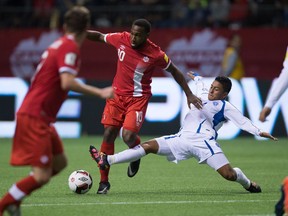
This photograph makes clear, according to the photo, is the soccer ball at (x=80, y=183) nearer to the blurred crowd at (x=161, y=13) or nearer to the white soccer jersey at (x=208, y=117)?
the white soccer jersey at (x=208, y=117)

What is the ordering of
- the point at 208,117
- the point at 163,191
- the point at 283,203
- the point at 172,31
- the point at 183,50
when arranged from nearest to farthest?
the point at 283,203 → the point at 163,191 → the point at 208,117 → the point at 172,31 → the point at 183,50

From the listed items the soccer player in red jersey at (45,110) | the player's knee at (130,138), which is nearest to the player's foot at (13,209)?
the soccer player in red jersey at (45,110)

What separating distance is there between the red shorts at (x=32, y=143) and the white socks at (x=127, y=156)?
2609 millimetres

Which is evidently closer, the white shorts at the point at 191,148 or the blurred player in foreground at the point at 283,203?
the blurred player in foreground at the point at 283,203

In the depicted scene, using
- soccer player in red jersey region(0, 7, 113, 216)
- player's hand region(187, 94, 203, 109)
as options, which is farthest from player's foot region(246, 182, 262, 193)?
soccer player in red jersey region(0, 7, 113, 216)

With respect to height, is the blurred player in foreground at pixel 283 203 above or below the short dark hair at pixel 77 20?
below

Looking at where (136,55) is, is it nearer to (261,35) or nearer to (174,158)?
(174,158)

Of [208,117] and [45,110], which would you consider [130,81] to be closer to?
[208,117]

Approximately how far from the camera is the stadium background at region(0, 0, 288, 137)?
2455 centimetres

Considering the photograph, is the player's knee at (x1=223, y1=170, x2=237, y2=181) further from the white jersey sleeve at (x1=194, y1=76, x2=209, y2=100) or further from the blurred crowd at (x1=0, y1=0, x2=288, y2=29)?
the blurred crowd at (x1=0, y1=0, x2=288, y2=29)

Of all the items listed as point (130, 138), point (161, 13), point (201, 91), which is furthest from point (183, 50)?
point (130, 138)

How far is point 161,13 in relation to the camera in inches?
987

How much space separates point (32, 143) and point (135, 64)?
11.7 feet

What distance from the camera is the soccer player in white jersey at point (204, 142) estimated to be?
10.4 m
